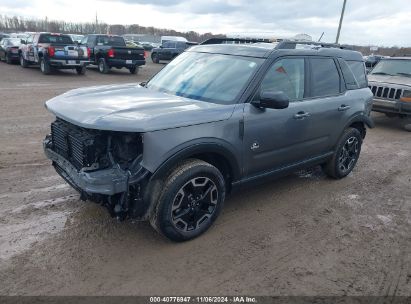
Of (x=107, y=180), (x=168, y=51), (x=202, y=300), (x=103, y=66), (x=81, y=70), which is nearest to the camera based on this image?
(x=202, y=300)

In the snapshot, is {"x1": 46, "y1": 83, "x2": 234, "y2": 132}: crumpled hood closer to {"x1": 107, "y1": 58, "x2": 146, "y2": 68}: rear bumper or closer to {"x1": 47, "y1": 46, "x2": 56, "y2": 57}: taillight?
{"x1": 47, "y1": 46, "x2": 56, "y2": 57}: taillight

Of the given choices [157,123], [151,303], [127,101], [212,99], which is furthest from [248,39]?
[151,303]

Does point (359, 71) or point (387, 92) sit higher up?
point (359, 71)

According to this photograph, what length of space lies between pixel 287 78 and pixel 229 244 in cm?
204

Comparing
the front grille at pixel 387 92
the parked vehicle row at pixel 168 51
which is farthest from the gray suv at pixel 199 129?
the parked vehicle row at pixel 168 51

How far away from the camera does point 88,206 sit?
426 cm

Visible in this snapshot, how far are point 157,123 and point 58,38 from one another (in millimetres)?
15834

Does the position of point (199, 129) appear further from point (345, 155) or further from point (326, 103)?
point (345, 155)

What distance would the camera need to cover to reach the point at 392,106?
361 inches

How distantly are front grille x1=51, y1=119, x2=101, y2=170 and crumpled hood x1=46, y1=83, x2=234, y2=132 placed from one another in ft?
0.55

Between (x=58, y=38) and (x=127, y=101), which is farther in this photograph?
(x=58, y=38)

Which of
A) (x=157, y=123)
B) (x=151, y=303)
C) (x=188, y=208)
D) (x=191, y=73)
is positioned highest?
(x=191, y=73)

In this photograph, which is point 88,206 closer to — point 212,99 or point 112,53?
point 212,99

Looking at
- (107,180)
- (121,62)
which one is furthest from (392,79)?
(121,62)
